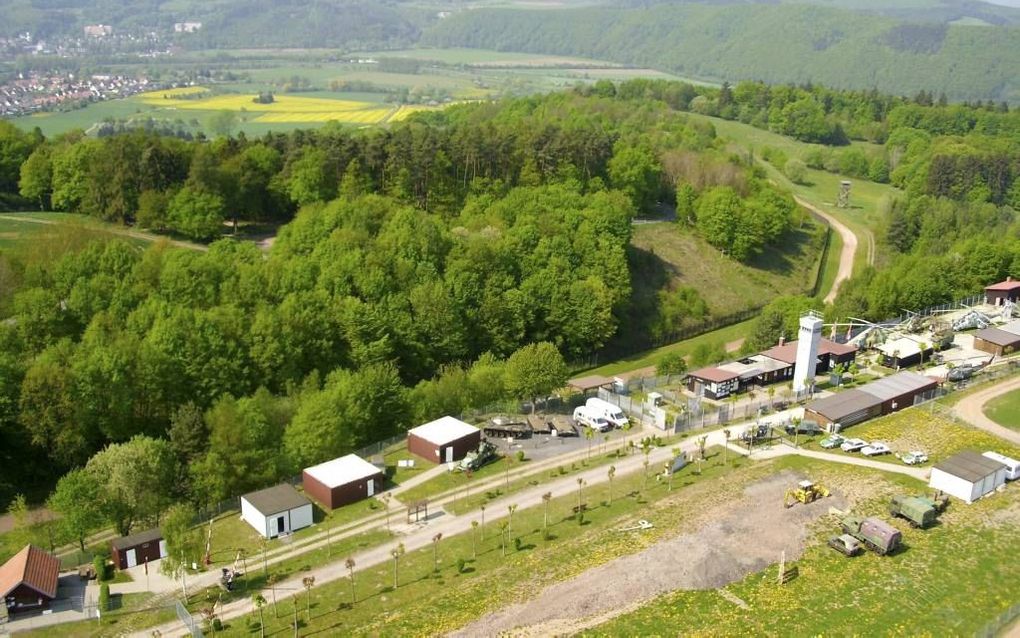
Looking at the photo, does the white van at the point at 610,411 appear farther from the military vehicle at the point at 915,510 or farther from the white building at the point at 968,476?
the white building at the point at 968,476

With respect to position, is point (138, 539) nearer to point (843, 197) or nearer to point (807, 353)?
point (807, 353)

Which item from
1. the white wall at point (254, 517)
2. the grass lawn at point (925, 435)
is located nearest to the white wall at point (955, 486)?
the grass lawn at point (925, 435)

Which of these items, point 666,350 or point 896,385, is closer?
point 896,385

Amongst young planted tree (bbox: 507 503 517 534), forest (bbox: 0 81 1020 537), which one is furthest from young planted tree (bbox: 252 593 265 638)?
young planted tree (bbox: 507 503 517 534)

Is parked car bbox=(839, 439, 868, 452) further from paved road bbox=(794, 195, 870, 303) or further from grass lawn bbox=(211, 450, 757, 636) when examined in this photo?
paved road bbox=(794, 195, 870, 303)

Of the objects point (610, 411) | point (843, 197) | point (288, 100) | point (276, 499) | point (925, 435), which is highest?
point (288, 100)

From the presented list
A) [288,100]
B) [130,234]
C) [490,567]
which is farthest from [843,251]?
[288,100]

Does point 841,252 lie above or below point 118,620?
below
